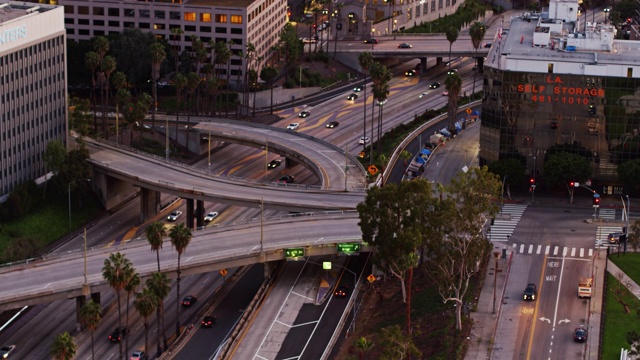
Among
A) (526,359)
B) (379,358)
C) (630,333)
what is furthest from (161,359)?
(630,333)

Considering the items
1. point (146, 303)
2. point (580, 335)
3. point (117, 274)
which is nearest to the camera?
point (146, 303)

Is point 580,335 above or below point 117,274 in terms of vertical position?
below

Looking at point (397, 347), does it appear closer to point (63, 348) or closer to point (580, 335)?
point (580, 335)

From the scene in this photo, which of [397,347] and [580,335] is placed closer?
[397,347]

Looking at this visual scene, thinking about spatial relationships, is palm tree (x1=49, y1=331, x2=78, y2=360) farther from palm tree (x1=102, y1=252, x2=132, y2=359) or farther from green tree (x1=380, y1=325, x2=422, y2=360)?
green tree (x1=380, y1=325, x2=422, y2=360)

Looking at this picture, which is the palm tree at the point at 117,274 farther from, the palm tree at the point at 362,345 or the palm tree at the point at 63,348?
the palm tree at the point at 362,345

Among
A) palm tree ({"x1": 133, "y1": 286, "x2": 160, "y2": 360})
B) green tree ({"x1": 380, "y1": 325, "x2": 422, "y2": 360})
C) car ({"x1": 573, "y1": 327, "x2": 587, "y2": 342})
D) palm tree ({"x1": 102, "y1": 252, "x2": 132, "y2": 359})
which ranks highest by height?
palm tree ({"x1": 102, "y1": 252, "x2": 132, "y2": 359})

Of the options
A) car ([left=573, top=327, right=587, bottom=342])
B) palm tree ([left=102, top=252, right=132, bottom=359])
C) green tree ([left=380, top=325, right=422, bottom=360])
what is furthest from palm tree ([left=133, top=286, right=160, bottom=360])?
car ([left=573, top=327, right=587, bottom=342])

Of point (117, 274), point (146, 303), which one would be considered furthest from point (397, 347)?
point (117, 274)

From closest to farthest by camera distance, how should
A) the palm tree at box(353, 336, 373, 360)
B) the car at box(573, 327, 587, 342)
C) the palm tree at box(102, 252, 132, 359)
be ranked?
the palm tree at box(353, 336, 373, 360), the palm tree at box(102, 252, 132, 359), the car at box(573, 327, 587, 342)
